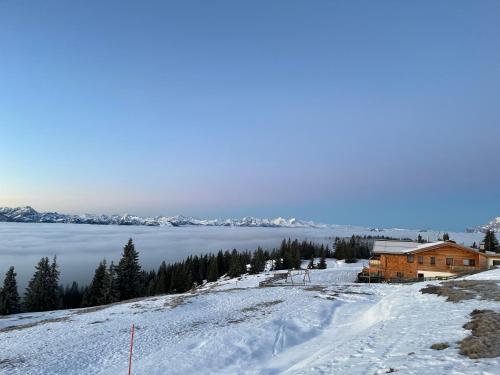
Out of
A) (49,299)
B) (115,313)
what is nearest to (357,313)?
(115,313)

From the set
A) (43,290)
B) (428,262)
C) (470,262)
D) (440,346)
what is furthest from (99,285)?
(440,346)

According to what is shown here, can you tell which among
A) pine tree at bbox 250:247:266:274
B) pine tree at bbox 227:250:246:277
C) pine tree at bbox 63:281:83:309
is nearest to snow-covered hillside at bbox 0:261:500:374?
pine tree at bbox 63:281:83:309

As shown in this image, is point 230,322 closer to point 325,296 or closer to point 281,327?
point 281,327

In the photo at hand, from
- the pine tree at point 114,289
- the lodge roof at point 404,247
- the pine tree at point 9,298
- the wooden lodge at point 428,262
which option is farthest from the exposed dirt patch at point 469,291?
the pine tree at point 9,298

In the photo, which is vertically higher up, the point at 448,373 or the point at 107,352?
the point at 448,373

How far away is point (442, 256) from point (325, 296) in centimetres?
3666

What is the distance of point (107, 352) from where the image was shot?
19047 mm

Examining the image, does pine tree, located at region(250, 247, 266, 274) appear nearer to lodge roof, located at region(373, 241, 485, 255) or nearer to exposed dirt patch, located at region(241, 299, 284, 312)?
lodge roof, located at region(373, 241, 485, 255)

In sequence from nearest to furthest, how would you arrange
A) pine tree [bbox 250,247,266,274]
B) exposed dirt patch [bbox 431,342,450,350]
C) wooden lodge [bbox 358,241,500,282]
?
exposed dirt patch [bbox 431,342,450,350], wooden lodge [bbox 358,241,500,282], pine tree [bbox 250,247,266,274]

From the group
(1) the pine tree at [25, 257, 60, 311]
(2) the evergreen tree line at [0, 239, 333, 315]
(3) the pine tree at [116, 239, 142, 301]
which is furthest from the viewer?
(1) the pine tree at [25, 257, 60, 311]

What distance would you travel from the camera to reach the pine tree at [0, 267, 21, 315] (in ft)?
219

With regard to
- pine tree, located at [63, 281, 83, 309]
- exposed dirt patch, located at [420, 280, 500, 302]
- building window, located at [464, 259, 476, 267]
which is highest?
exposed dirt patch, located at [420, 280, 500, 302]

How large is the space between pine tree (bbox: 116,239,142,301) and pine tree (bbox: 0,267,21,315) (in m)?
19.9

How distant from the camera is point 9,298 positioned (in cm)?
6756
